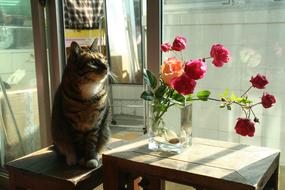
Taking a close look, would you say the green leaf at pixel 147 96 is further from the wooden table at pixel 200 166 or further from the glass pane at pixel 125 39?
the glass pane at pixel 125 39

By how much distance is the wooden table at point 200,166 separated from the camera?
100 centimetres

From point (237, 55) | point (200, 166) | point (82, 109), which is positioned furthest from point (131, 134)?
point (200, 166)

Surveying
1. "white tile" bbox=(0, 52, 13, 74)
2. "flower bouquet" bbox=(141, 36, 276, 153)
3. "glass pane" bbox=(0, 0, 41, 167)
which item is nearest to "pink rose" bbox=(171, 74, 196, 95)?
"flower bouquet" bbox=(141, 36, 276, 153)

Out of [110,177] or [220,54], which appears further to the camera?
[110,177]

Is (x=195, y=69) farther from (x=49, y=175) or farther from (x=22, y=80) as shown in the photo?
(x=22, y=80)

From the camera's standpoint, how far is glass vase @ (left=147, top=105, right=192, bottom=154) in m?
1.23

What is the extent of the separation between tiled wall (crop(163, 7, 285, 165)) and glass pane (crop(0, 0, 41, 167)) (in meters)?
1.06

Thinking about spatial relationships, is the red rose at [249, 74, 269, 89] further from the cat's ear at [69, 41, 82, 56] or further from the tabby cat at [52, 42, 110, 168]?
the cat's ear at [69, 41, 82, 56]

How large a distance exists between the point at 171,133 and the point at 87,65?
43 cm

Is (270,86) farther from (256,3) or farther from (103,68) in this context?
(103,68)

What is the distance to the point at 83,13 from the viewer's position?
82.0 inches

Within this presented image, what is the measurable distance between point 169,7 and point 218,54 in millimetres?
618

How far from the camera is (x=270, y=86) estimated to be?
1432mm

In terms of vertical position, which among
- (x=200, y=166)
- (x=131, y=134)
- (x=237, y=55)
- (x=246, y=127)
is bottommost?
(x=131, y=134)
